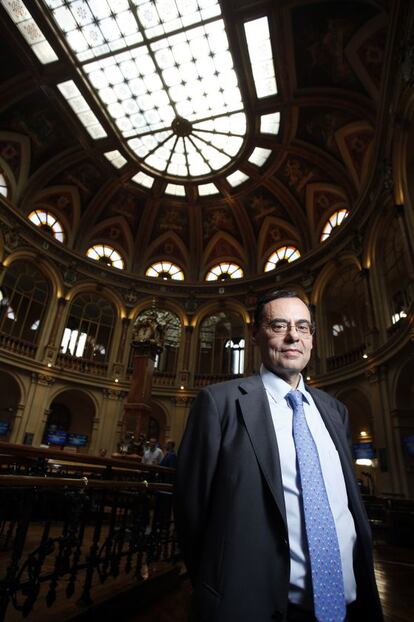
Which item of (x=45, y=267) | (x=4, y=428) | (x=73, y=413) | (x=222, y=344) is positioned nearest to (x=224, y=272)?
(x=222, y=344)

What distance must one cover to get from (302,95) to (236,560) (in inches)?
672

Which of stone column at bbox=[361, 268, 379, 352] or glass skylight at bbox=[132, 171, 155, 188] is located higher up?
glass skylight at bbox=[132, 171, 155, 188]

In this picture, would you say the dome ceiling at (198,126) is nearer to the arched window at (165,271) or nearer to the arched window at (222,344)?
the arched window at (165,271)

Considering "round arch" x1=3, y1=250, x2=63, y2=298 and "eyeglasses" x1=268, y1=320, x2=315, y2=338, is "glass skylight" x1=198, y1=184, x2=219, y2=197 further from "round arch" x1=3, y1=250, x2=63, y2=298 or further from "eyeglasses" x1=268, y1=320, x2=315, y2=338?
"eyeglasses" x1=268, y1=320, x2=315, y2=338

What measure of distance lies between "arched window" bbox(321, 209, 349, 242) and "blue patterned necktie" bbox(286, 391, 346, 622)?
54.7ft

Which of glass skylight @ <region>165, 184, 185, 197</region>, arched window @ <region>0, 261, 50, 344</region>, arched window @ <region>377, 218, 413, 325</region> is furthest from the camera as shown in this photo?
glass skylight @ <region>165, 184, 185, 197</region>

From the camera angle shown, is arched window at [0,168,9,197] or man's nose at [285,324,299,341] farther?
arched window at [0,168,9,197]

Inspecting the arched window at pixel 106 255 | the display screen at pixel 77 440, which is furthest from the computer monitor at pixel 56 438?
the arched window at pixel 106 255

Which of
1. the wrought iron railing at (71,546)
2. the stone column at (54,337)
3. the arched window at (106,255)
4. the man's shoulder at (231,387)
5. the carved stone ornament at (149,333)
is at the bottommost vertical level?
the wrought iron railing at (71,546)

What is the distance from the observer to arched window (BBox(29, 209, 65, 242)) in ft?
58.7

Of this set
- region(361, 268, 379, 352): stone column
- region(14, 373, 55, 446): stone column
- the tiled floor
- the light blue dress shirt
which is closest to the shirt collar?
the light blue dress shirt

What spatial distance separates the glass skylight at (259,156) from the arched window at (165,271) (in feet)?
24.9

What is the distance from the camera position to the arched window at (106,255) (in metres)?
20.2

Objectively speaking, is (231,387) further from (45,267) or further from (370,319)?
(45,267)
